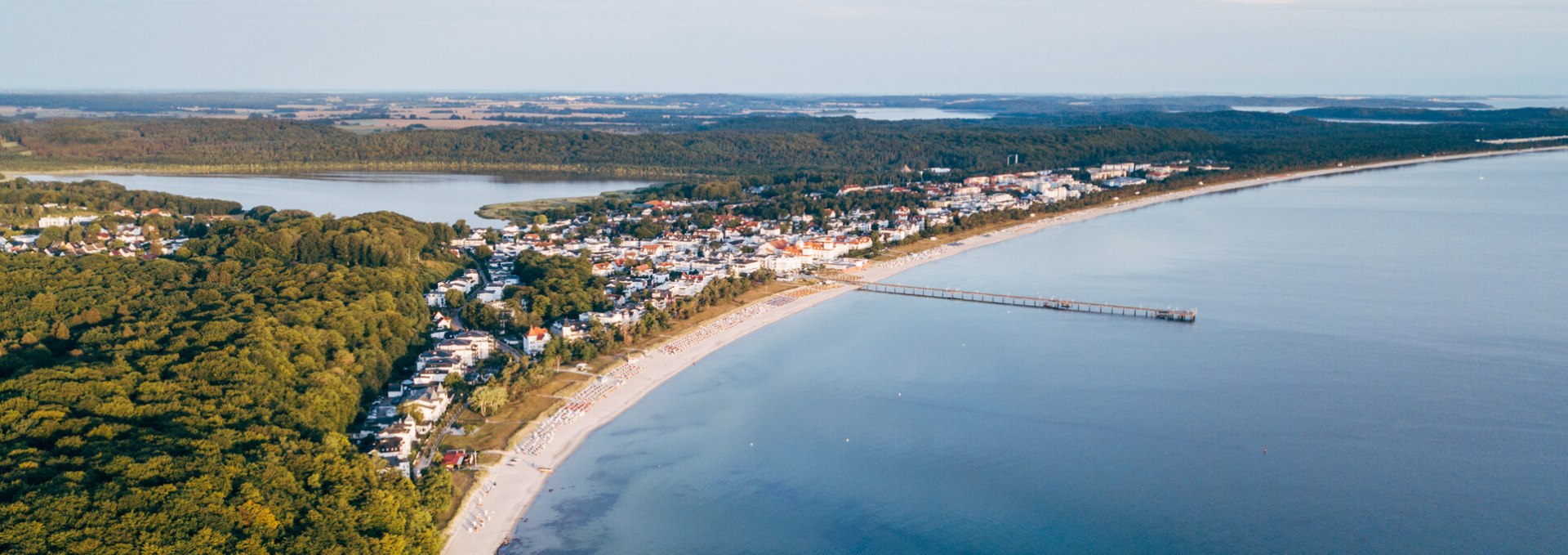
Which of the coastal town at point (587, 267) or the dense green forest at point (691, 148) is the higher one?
the dense green forest at point (691, 148)

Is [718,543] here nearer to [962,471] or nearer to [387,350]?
[962,471]

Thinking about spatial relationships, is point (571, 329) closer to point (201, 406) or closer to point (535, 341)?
point (535, 341)

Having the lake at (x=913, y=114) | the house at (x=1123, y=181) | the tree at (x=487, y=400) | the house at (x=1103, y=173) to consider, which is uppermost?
the lake at (x=913, y=114)

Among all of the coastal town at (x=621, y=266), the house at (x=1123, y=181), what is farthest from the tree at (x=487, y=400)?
the house at (x=1123, y=181)

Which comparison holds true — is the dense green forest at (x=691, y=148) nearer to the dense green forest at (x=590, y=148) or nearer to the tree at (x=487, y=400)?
the dense green forest at (x=590, y=148)

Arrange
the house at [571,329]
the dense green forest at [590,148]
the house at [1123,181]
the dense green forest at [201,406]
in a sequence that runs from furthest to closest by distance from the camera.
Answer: the dense green forest at [590,148]
the house at [1123,181]
the house at [571,329]
the dense green forest at [201,406]

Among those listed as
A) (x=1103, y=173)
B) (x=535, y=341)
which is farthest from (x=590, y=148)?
(x=535, y=341)
